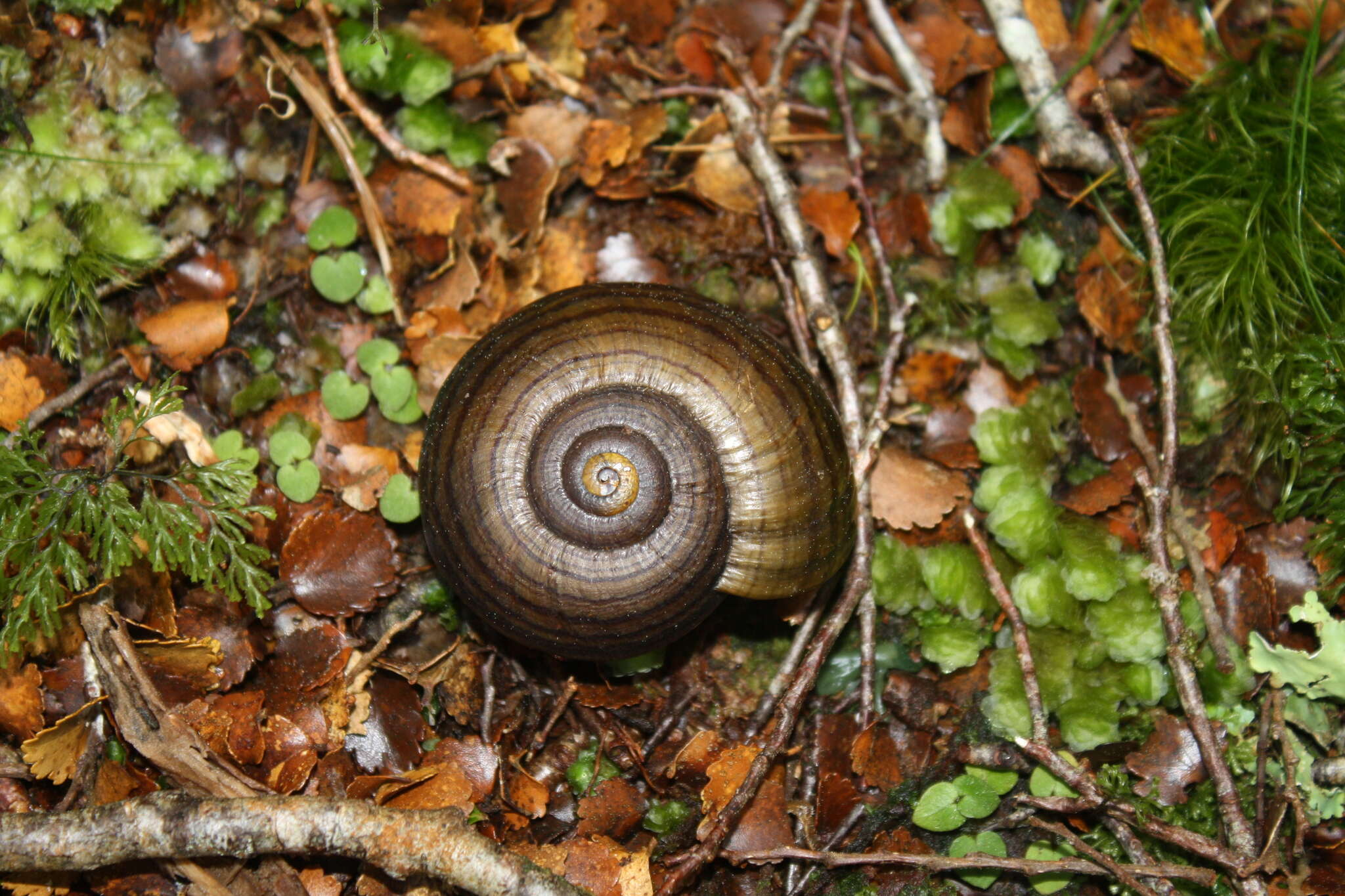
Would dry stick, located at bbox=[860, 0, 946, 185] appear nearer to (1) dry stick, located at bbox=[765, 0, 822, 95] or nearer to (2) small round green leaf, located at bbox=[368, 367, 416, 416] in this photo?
(1) dry stick, located at bbox=[765, 0, 822, 95]

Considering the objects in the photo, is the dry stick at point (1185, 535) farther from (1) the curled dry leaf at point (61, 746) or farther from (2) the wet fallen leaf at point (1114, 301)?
(1) the curled dry leaf at point (61, 746)

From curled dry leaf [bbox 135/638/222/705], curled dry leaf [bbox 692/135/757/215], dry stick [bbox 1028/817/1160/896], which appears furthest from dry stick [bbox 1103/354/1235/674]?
curled dry leaf [bbox 135/638/222/705]

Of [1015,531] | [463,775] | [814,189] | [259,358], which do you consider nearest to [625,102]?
[814,189]

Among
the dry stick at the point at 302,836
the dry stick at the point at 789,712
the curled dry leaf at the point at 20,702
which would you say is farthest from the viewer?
the dry stick at the point at 789,712

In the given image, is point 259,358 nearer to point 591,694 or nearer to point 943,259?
point 591,694

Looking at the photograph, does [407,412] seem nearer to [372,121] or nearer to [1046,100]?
[372,121]

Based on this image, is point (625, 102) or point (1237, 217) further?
point (625, 102)

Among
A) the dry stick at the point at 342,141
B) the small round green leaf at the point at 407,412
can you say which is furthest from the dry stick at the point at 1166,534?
the dry stick at the point at 342,141
